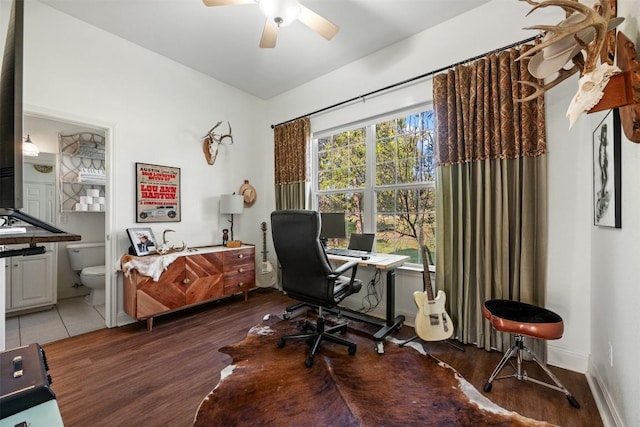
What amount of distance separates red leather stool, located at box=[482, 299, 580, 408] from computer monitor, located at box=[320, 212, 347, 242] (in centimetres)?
155

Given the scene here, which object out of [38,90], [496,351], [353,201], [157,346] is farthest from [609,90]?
[38,90]

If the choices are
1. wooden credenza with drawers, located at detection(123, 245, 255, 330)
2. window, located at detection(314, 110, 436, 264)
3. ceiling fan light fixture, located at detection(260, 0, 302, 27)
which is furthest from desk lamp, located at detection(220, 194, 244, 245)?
ceiling fan light fixture, located at detection(260, 0, 302, 27)

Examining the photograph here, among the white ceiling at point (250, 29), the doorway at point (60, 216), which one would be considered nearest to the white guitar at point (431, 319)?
the white ceiling at point (250, 29)

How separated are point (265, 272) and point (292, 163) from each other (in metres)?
1.63

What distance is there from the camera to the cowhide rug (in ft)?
4.81

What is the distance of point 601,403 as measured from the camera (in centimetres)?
155

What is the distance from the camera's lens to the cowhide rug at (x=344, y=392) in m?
1.47

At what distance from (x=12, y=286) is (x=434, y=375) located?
173 inches

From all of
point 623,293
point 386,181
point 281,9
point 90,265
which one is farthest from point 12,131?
point 90,265

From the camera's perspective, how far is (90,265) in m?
3.70

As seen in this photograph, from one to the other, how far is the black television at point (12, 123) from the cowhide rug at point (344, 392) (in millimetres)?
1414

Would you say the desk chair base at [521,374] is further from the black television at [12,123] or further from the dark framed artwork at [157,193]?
the dark framed artwork at [157,193]

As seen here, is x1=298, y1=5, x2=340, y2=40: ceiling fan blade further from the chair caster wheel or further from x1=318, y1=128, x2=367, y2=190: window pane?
the chair caster wheel

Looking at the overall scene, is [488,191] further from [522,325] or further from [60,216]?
[60,216]
